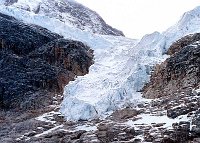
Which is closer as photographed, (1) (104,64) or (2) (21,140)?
(2) (21,140)

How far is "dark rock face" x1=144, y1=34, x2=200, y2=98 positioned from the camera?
1336 inches

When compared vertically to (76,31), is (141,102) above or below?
below

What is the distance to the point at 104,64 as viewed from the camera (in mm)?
51938

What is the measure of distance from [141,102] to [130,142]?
7.86 metres

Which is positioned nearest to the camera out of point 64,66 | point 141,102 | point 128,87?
point 141,102

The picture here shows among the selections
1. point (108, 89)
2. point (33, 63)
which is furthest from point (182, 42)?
point (33, 63)

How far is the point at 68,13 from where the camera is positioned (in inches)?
3009

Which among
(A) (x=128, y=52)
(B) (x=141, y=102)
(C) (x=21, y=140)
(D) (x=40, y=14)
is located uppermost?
(D) (x=40, y=14)

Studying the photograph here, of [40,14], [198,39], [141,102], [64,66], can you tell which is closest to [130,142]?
[141,102]

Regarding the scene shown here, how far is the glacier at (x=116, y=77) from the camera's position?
36.1m

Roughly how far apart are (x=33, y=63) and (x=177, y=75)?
18.8 metres

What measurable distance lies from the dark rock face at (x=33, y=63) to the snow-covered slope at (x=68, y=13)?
13.2m

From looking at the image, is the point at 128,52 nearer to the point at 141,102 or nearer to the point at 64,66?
the point at 64,66

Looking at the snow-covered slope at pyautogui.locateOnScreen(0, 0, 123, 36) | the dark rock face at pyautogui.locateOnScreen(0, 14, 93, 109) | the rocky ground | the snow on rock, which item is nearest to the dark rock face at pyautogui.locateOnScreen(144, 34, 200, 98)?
the rocky ground
